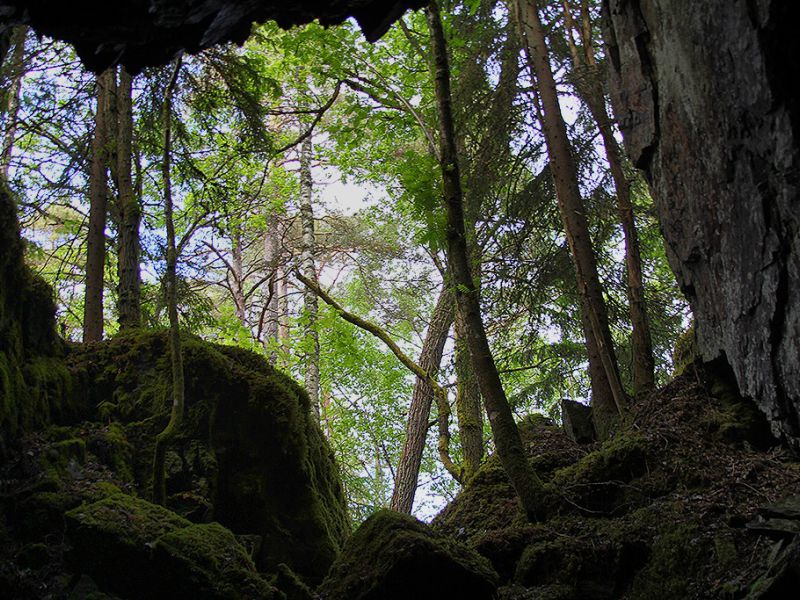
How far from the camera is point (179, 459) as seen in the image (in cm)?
604

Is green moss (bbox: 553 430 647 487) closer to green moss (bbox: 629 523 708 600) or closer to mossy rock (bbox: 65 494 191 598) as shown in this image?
green moss (bbox: 629 523 708 600)

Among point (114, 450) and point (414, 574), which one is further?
point (114, 450)

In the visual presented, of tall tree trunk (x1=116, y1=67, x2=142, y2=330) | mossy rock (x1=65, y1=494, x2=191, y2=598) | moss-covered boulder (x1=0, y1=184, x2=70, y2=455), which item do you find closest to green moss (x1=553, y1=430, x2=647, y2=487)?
mossy rock (x1=65, y1=494, x2=191, y2=598)

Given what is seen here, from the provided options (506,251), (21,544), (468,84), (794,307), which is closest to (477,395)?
(506,251)

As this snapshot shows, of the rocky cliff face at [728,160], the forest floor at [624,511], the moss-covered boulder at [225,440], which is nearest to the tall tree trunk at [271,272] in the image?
the moss-covered boulder at [225,440]

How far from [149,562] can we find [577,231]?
21.1 ft

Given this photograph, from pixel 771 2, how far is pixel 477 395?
7749mm

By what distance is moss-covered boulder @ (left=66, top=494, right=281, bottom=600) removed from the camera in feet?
14.1

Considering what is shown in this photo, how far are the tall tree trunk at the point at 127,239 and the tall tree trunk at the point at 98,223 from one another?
0.76 feet

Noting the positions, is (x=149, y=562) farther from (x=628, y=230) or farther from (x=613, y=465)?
(x=628, y=230)


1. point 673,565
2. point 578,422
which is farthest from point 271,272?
point 673,565

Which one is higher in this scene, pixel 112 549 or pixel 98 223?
pixel 98 223

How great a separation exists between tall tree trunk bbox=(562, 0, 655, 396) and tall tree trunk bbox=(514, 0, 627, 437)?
0.34 m

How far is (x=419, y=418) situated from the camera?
13.0 m
